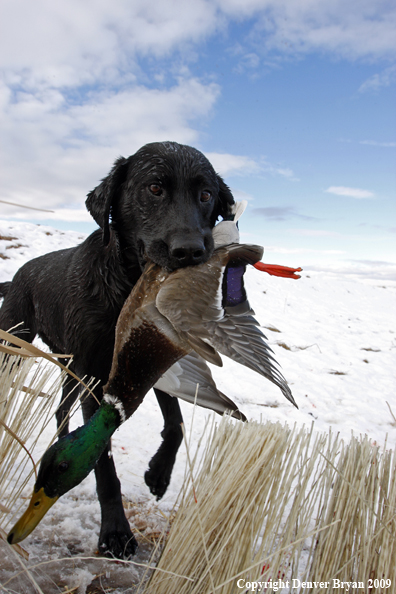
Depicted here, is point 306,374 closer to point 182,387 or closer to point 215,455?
point 182,387

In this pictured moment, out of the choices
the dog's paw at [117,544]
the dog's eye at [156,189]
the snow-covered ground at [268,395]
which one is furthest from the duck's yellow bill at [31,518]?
the dog's eye at [156,189]

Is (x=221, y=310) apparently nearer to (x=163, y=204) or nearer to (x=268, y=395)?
(x=163, y=204)

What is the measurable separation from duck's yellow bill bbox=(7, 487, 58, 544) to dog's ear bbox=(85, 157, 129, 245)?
3.73 ft

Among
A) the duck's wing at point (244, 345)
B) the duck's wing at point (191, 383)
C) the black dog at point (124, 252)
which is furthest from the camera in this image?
the duck's wing at point (191, 383)

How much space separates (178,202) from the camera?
1.76m

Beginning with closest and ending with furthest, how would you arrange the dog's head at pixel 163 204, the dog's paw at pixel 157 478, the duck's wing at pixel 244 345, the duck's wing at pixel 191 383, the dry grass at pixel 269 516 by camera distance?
1. the duck's wing at pixel 244 345
2. the dry grass at pixel 269 516
3. the dog's head at pixel 163 204
4. the duck's wing at pixel 191 383
5. the dog's paw at pixel 157 478

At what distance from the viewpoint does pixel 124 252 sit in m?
1.98

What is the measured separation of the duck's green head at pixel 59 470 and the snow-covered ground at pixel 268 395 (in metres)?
0.28

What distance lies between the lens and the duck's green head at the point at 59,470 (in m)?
1.44

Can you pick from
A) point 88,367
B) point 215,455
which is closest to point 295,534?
point 215,455

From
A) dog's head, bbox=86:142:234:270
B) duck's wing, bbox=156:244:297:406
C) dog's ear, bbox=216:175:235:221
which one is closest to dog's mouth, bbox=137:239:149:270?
dog's head, bbox=86:142:234:270

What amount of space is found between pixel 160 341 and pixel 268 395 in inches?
163

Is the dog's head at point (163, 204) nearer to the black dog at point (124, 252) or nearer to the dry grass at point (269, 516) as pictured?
the black dog at point (124, 252)

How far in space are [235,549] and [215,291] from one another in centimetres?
98
